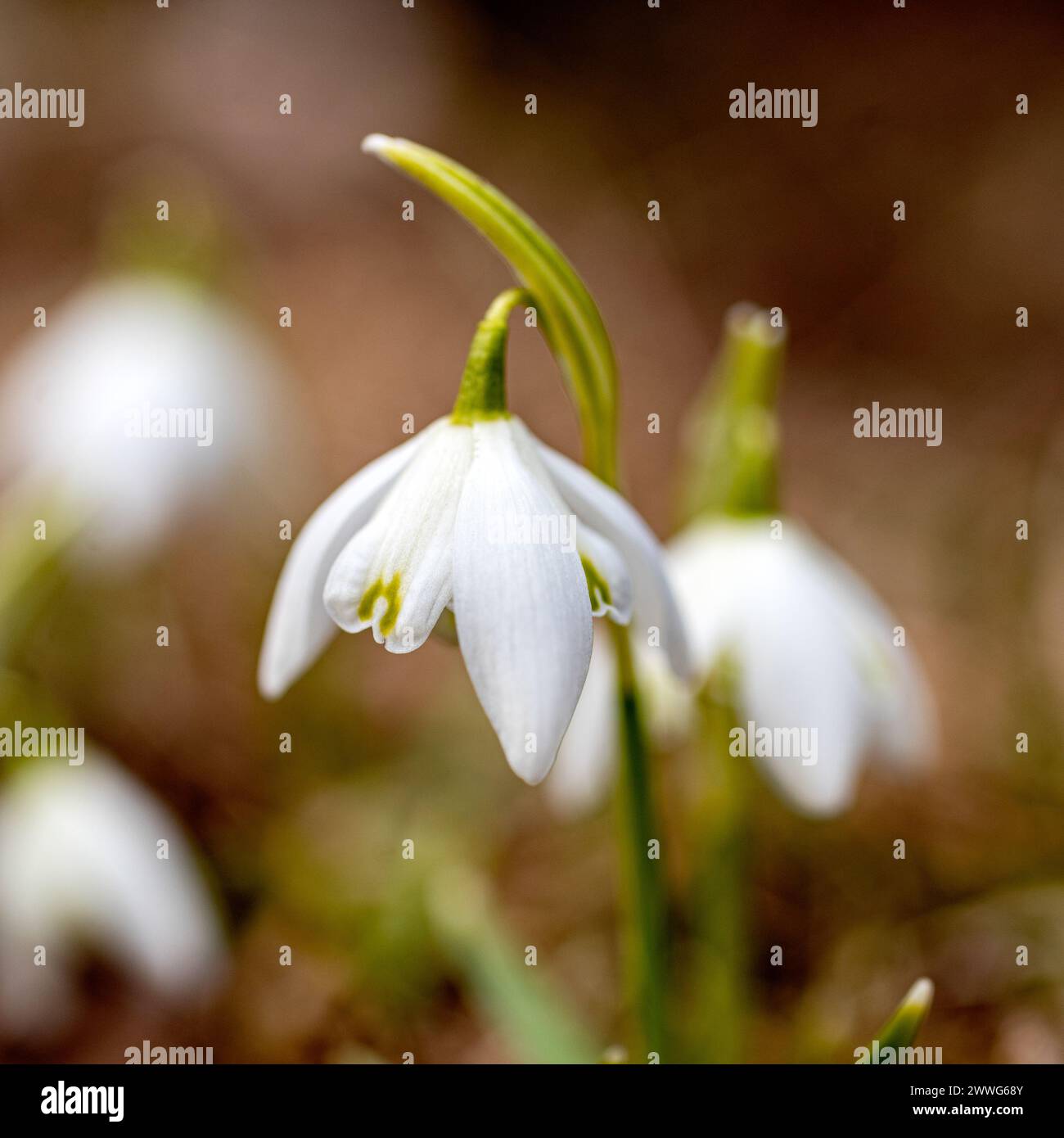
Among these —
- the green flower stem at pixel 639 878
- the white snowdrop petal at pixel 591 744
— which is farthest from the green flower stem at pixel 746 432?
the green flower stem at pixel 639 878

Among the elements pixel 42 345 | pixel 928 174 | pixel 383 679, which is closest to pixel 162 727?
pixel 383 679

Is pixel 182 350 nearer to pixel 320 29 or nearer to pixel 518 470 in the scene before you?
pixel 518 470

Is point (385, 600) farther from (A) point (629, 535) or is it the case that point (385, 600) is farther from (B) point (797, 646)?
A: (B) point (797, 646)

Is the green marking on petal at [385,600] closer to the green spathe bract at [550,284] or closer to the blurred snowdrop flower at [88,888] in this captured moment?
the green spathe bract at [550,284]

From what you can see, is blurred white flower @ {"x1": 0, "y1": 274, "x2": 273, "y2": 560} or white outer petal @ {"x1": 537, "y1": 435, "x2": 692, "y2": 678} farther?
blurred white flower @ {"x1": 0, "y1": 274, "x2": 273, "y2": 560}

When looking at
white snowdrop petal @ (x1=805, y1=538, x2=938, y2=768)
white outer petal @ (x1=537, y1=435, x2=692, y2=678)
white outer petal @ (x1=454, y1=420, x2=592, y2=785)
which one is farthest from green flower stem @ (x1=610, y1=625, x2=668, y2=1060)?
white snowdrop petal @ (x1=805, y1=538, x2=938, y2=768)

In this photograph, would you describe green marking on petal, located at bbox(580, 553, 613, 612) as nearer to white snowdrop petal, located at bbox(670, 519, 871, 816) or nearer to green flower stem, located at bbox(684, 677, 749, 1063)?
white snowdrop petal, located at bbox(670, 519, 871, 816)

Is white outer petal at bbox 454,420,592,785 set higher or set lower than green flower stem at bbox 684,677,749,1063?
higher
